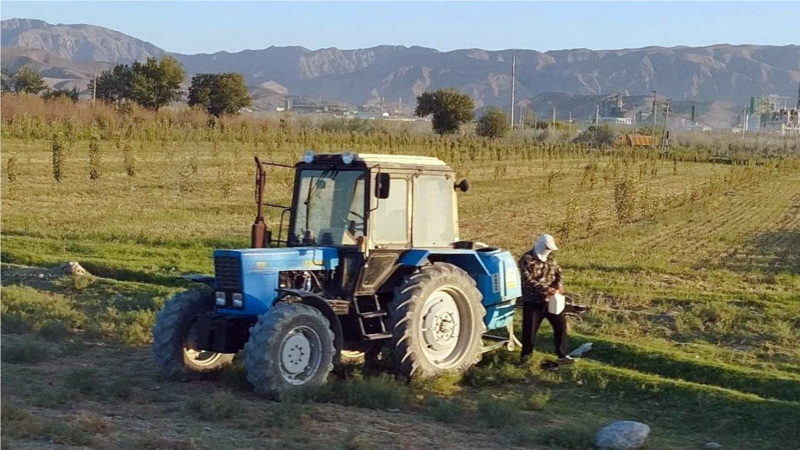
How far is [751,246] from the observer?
2339cm

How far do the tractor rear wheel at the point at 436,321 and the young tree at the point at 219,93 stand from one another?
182 ft

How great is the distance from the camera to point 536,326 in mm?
11391

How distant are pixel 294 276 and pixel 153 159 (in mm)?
29825

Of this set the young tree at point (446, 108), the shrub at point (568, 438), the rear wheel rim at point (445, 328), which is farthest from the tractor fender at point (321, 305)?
the young tree at point (446, 108)

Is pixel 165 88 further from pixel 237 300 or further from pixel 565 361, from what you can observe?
pixel 237 300

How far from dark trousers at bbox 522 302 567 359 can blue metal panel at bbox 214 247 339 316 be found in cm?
282

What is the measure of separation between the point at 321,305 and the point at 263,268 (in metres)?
0.65

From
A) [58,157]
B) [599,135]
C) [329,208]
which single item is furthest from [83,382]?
[599,135]

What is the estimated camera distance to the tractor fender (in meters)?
9.53

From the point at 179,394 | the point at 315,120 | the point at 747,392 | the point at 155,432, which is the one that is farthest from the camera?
the point at 315,120

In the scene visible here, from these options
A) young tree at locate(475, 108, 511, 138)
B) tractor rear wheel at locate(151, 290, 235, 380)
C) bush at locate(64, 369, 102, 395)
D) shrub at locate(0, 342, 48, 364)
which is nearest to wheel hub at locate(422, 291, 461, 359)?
tractor rear wheel at locate(151, 290, 235, 380)

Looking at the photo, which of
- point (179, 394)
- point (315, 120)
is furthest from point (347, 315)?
point (315, 120)

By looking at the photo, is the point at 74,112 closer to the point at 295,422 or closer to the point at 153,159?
the point at 153,159

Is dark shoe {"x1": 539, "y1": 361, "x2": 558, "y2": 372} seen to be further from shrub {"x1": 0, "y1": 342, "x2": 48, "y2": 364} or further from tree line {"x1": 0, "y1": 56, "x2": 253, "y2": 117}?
tree line {"x1": 0, "y1": 56, "x2": 253, "y2": 117}
